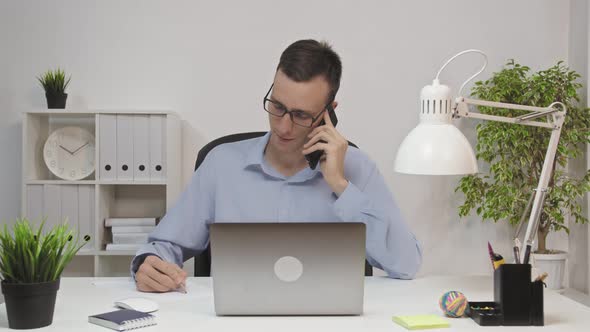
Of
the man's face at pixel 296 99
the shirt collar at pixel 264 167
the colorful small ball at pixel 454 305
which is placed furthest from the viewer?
the shirt collar at pixel 264 167

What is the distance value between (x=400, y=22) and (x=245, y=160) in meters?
2.06

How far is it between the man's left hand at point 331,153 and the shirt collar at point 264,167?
0.54 ft

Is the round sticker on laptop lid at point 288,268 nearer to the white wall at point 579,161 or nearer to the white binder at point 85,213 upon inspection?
the white binder at point 85,213

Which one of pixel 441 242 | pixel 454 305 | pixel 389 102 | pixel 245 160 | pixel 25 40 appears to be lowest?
pixel 441 242

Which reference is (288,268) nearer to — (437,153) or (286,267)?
(286,267)

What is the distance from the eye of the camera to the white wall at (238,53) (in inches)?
152

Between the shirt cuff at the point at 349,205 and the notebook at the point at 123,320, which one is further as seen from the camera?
the shirt cuff at the point at 349,205

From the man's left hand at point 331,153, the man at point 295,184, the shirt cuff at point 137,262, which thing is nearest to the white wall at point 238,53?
the man at point 295,184

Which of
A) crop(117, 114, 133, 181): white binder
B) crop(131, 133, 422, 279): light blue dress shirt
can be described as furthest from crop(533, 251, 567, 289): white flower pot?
crop(117, 114, 133, 181): white binder

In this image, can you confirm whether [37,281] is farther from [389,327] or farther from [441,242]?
[441,242]

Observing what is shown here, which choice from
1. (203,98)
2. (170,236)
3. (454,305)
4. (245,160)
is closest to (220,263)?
(454,305)

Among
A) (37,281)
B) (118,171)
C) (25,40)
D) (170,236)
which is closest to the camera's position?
(37,281)

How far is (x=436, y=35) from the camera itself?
3922mm

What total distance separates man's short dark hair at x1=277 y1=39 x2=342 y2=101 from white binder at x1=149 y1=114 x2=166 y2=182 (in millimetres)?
1675
